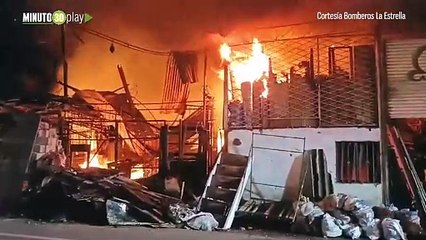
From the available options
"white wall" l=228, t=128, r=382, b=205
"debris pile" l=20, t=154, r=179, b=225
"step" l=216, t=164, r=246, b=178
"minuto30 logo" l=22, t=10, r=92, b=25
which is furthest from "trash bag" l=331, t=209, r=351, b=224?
"minuto30 logo" l=22, t=10, r=92, b=25

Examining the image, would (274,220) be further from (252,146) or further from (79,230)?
(79,230)

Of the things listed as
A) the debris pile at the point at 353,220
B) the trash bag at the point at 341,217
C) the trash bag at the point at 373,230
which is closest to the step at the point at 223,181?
the debris pile at the point at 353,220

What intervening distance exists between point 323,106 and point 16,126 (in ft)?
8.66

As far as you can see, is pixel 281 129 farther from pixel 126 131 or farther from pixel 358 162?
pixel 126 131

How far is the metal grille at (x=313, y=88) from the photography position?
13.6 ft

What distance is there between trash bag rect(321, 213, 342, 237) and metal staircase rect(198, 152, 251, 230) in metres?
0.71

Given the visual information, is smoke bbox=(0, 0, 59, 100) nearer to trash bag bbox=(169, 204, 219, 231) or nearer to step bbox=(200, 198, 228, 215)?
trash bag bbox=(169, 204, 219, 231)

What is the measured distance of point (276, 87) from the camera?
4.27m

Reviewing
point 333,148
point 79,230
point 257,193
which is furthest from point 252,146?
point 79,230

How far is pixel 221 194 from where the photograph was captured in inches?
170

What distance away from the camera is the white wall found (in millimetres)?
4137

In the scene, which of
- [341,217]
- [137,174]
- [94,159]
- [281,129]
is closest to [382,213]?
[341,217]

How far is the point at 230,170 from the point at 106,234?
110 centimetres

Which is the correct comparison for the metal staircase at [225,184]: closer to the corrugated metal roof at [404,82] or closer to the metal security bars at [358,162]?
the metal security bars at [358,162]
